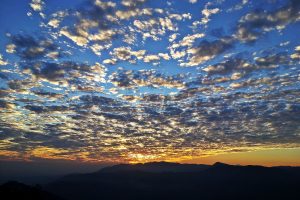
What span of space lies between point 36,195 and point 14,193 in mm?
14158

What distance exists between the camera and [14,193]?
603 feet

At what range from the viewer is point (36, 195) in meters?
190
